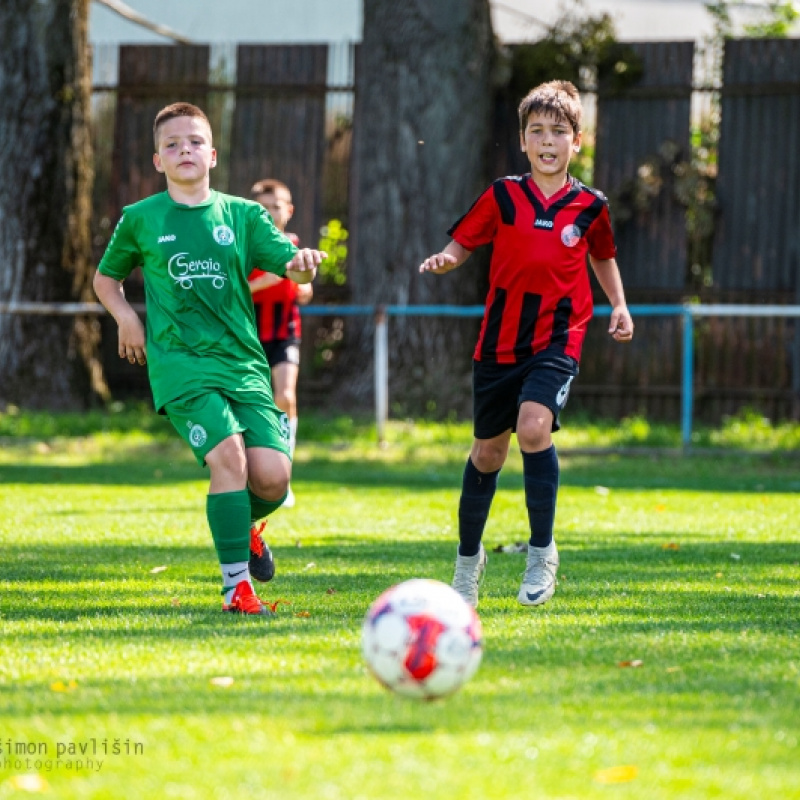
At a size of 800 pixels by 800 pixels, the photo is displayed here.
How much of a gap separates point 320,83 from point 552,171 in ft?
32.6

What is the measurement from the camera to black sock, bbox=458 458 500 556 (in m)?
5.61

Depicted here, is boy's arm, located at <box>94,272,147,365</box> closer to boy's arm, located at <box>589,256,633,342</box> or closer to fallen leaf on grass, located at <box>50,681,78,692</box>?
fallen leaf on grass, located at <box>50,681,78,692</box>

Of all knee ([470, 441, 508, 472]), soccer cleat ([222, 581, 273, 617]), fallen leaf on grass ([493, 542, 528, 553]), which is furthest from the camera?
fallen leaf on grass ([493, 542, 528, 553])

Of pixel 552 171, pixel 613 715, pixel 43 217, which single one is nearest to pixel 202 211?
pixel 552 171

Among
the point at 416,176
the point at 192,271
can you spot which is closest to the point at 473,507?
the point at 192,271

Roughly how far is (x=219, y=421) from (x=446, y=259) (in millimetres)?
1054

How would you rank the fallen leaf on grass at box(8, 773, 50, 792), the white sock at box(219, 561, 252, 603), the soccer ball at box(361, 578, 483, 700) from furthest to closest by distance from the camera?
the white sock at box(219, 561, 252, 603), the soccer ball at box(361, 578, 483, 700), the fallen leaf on grass at box(8, 773, 50, 792)

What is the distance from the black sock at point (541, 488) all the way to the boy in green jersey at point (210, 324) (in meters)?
0.91

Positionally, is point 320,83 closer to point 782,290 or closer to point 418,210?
point 418,210

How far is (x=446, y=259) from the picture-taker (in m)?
5.53

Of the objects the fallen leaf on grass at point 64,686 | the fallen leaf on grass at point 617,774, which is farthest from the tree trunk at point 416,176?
the fallen leaf on grass at point 617,774

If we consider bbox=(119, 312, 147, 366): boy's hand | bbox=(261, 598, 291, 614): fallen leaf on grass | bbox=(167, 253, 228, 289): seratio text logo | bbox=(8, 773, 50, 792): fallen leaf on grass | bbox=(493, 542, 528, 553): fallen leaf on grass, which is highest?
bbox=(167, 253, 228, 289): seratio text logo

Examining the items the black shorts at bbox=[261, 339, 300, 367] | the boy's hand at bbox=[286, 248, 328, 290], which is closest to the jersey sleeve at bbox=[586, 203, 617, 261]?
the boy's hand at bbox=[286, 248, 328, 290]

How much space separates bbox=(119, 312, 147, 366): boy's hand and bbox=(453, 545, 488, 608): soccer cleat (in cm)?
140
